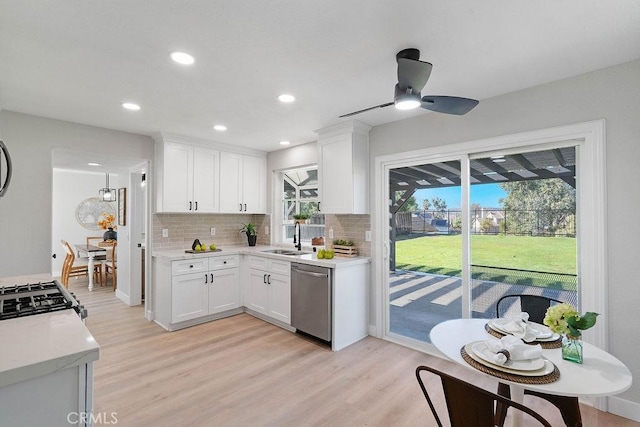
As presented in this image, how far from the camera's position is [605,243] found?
2.35 meters

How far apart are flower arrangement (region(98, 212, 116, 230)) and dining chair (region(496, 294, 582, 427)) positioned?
823 centimetres

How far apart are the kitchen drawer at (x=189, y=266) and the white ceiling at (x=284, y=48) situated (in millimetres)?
1914

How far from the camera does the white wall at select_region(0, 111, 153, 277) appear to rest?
3232 millimetres

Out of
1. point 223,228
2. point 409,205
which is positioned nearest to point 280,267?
point 223,228

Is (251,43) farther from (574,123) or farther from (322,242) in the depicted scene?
(322,242)

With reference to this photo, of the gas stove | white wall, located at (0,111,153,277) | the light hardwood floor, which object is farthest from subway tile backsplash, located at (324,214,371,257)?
white wall, located at (0,111,153,277)

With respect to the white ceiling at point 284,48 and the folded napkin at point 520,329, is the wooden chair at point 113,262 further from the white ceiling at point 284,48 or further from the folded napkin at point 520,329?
the folded napkin at point 520,329

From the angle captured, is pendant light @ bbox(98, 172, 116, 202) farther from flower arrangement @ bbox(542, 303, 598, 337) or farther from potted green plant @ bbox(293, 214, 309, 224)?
flower arrangement @ bbox(542, 303, 598, 337)

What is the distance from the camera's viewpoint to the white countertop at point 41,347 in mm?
994

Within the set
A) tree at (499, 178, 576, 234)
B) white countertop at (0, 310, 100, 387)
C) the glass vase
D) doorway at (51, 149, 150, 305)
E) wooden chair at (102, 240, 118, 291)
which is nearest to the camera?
white countertop at (0, 310, 100, 387)

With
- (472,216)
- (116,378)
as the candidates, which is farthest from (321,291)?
(116,378)

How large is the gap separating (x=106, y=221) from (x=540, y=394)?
8.72 metres

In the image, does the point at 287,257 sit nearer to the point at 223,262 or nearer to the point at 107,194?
the point at 223,262

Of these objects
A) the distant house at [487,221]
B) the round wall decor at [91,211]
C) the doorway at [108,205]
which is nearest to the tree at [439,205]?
the distant house at [487,221]
